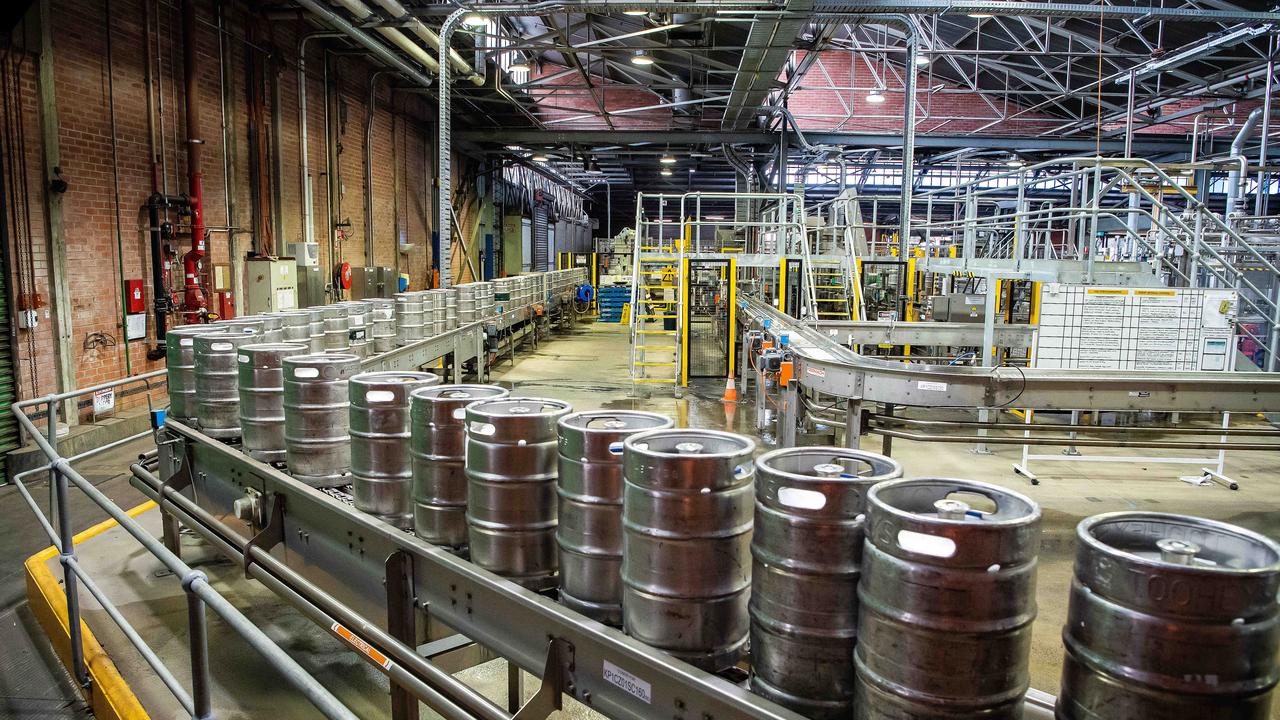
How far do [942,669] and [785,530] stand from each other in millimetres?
461

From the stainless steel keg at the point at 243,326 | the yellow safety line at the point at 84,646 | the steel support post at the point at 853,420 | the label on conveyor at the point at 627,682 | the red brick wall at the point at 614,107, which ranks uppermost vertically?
the red brick wall at the point at 614,107

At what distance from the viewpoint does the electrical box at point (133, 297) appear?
8.17 m

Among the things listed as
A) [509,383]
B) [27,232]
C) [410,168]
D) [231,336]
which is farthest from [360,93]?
[231,336]

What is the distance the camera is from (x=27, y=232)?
23.2 feet

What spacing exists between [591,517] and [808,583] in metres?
0.79

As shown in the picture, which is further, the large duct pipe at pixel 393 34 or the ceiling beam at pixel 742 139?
the ceiling beam at pixel 742 139

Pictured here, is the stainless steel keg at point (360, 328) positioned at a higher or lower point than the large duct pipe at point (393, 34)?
lower

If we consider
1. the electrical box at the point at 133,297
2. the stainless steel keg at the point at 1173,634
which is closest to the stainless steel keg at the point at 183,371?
the electrical box at the point at 133,297

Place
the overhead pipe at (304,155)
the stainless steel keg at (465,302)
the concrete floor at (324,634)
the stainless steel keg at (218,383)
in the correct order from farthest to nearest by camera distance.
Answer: the overhead pipe at (304,155), the stainless steel keg at (465,302), the stainless steel keg at (218,383), the concrete floor at (324,634)

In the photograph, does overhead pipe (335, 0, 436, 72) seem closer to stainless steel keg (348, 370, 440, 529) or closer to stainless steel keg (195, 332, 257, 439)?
stainless steel keg (195, 332, 257, 439)

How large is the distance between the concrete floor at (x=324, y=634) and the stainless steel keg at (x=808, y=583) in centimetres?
186

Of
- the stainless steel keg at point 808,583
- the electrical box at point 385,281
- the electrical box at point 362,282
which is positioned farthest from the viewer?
the electrical box at point 385,281

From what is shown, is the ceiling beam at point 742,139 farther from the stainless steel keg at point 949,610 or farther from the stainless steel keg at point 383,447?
the stainless steel keg at point 949,610

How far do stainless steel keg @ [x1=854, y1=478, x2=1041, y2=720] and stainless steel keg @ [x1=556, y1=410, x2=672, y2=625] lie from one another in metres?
0.90
